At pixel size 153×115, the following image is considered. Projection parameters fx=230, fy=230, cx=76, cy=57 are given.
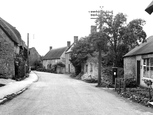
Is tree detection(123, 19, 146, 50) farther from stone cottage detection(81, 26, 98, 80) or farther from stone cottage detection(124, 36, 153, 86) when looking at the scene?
stone cottage detection(81, 26, 98, 80)

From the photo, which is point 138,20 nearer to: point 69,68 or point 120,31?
point 120,31

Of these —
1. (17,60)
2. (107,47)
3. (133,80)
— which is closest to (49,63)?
(17,60)

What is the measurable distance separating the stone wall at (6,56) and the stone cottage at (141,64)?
13348 mm

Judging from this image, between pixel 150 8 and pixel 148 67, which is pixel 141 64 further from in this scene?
pixel 150 8

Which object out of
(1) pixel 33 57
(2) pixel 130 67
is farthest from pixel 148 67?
(1) pixel 33 57

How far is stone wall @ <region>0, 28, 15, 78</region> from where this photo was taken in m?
26.1

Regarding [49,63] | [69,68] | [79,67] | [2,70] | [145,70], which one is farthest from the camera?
[49,63]

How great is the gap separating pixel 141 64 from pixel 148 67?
1.44 meters

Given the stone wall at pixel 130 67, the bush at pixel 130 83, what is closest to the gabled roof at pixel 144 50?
the stone wall at pixel 130 67

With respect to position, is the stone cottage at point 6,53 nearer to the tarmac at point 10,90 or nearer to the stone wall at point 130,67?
the tarmac at point 10,90

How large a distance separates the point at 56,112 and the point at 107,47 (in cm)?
1634

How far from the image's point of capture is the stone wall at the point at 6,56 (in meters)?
26.1

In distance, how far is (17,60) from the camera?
29359mm

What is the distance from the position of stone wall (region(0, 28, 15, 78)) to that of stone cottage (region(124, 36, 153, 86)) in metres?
13.3
